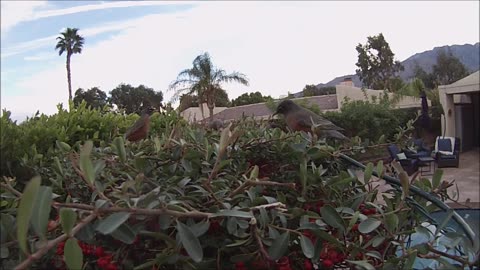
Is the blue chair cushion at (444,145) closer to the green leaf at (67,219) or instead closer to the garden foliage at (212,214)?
the garden foliage at (212,214)

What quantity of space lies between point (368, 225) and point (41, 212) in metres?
0.55

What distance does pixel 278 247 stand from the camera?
0.71 metres

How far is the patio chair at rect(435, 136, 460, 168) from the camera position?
12.7 metres

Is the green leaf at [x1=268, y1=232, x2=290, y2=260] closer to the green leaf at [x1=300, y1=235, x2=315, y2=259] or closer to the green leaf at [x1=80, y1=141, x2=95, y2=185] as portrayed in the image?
the green leaf at [x1=300, y1=235, x2=315, y2=259]

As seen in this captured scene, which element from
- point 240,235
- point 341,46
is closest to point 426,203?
point 240,235

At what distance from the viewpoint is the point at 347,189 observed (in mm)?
1029

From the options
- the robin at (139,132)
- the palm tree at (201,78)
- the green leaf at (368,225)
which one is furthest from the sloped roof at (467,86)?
the green leaf at (368,225)

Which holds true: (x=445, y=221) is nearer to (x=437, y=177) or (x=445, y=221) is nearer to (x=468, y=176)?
(x=437, y=177)

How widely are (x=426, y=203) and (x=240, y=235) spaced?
53 cm

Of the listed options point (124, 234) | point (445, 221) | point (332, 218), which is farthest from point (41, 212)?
point (445, 221)

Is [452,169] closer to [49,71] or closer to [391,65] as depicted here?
[49,71]

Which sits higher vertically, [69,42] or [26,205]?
[69,42]

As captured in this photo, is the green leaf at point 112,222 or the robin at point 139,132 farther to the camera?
the robin at point 139,132

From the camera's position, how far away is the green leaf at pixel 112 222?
586 mm
